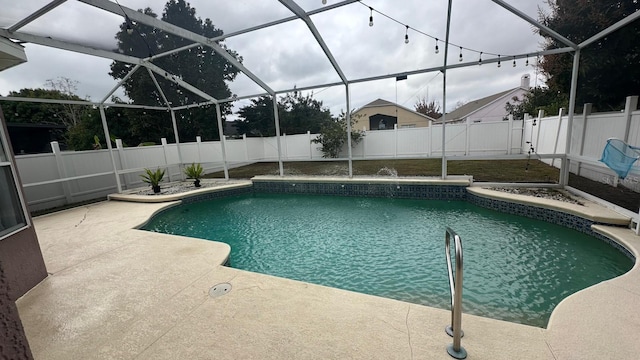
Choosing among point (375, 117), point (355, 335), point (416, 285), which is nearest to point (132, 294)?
point (355, 335)

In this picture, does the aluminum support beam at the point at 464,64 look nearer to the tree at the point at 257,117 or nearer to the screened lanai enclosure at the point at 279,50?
the screened lanai enclosure at the point at 279,50

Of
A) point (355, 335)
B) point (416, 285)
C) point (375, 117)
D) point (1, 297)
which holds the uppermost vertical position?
point (375, 117)

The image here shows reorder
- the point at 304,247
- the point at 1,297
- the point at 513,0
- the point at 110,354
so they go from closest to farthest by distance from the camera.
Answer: the point at 1,297 < the point at 110,354 < the point at 304,247 < the point at 513,0

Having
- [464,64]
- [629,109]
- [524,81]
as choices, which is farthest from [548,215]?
[524,81]

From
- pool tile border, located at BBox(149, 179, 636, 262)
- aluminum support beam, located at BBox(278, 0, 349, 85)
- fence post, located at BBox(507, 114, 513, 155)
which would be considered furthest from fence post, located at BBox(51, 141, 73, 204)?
fence post, located at BBox(507, 114, 513, 155)

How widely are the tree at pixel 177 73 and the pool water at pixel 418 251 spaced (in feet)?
13.6

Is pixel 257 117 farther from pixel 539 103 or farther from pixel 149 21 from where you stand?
pixel 539 103

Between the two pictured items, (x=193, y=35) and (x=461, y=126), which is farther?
(x=461, y=126)

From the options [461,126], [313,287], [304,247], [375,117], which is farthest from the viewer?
[375,117]

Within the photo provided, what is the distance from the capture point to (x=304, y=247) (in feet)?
15.0

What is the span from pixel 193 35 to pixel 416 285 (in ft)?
20.4

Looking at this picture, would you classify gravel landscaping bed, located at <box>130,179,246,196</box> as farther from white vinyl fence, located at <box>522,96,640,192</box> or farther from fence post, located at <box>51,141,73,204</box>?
white vinyl fence, located at <box>522,96,640,192</box>

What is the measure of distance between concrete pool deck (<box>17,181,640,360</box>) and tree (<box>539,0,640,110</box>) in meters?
4.10

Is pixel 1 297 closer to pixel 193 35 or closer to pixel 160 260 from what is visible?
pixel 160 260
